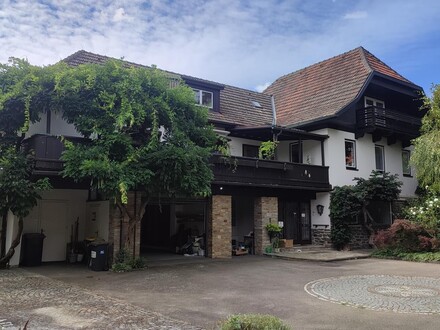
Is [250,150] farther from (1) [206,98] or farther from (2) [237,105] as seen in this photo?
(1) [206,98]

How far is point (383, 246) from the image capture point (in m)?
17.3

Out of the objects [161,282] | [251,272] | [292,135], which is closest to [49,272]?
[161,282]

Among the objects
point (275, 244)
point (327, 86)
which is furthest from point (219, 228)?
point (327, 86)

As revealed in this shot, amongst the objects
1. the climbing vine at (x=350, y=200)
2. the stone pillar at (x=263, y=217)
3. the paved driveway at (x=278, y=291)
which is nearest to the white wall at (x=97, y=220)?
the paved driveway at (x=278, y=291)

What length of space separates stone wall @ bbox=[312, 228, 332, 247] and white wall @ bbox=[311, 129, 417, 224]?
15.0 inches

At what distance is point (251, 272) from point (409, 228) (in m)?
7.58

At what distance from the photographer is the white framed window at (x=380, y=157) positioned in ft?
73.0

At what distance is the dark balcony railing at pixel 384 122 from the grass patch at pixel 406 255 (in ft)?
20.4

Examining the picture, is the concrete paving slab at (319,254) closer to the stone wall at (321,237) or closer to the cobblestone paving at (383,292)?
the stone wall at (321,237)

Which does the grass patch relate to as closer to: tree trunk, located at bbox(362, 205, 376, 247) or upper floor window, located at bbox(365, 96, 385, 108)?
tree trunk, located at bbox(362, 205, 376, 247)

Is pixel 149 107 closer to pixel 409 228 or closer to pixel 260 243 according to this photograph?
pixel 260 243

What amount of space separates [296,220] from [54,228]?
1094cm

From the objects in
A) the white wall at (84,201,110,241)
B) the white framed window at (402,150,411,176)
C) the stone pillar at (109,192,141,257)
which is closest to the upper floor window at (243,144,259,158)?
the stone pillar at (109,192,141,257)

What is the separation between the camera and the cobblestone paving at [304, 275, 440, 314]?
26.3 feet
